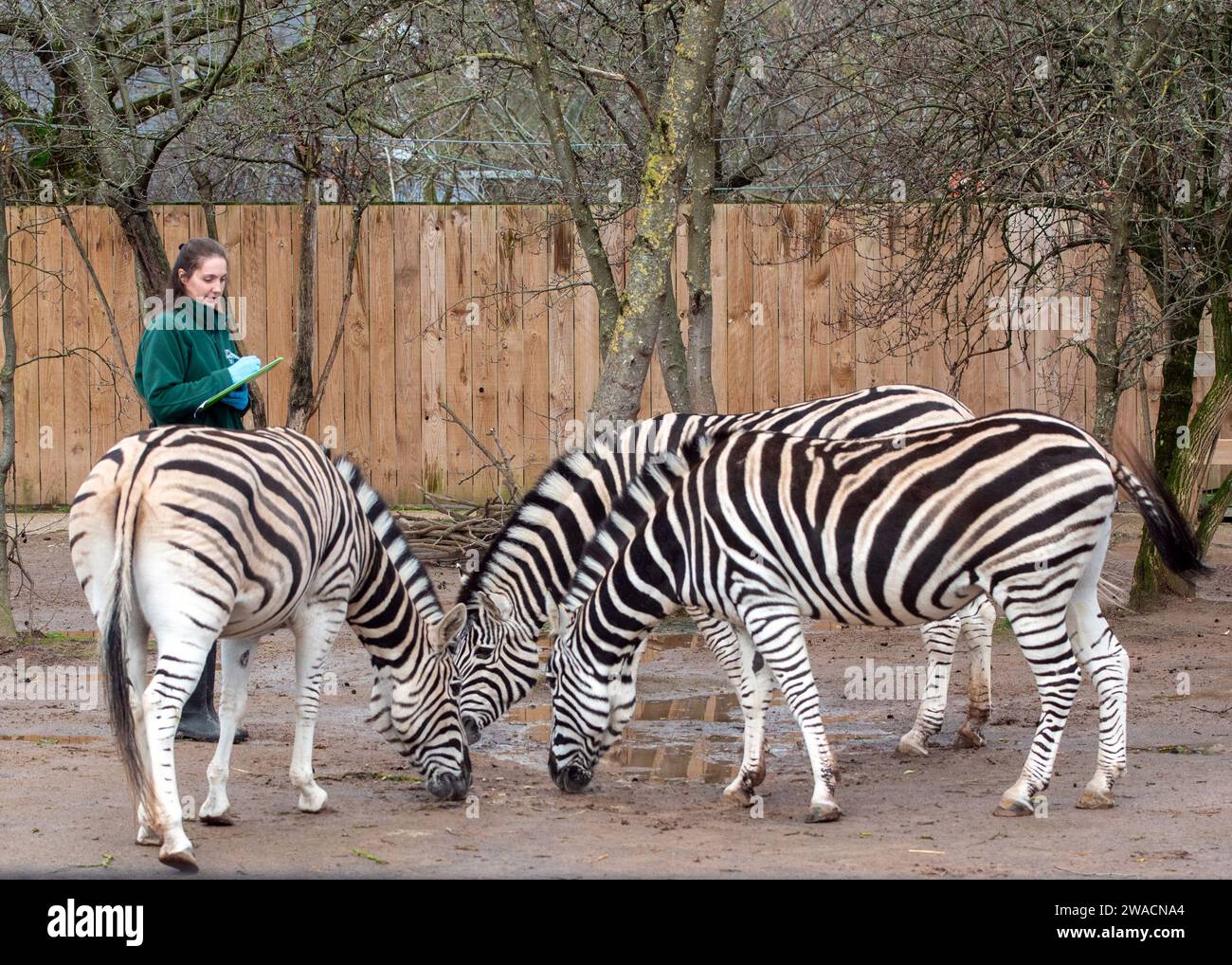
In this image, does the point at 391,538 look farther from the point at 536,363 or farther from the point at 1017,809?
the point at 536,363

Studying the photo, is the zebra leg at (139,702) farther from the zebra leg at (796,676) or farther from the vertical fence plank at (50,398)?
the vertical fence plank at (50,398)

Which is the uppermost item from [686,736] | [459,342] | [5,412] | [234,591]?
[459,342]

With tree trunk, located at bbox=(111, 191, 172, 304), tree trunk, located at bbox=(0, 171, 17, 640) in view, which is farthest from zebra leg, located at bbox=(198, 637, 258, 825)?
tree trunk, located at bbox=(111, 191, 172, 304)

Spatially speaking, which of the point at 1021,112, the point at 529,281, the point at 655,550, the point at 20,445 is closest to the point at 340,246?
the point at 529,281

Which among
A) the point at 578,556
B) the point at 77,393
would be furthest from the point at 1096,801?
the point at 77,393

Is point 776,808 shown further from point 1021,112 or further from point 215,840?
point 1021,112

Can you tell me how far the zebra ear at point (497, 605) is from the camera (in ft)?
22.2

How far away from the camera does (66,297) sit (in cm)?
1270

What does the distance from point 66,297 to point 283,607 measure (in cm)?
856

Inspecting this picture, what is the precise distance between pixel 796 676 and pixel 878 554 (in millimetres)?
594

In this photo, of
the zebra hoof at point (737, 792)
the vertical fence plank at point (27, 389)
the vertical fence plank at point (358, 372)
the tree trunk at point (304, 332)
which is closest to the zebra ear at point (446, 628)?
the zebra hoof at point (737, 792)

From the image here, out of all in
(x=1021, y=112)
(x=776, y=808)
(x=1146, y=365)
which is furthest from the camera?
(x=1146, y=365)

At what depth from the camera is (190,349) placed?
6.07m

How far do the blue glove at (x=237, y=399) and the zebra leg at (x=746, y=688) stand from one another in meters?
2.26
